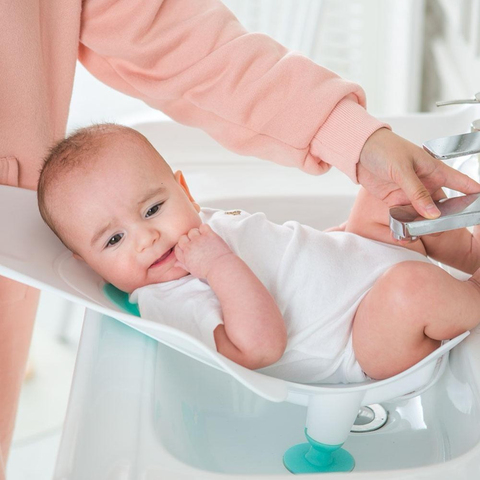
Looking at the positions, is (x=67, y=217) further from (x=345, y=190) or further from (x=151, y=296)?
(x=345, y=190)

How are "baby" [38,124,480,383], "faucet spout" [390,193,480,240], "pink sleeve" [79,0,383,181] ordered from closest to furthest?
"faucet spout" [390,193,480,240] → "baby" [38,124,480,383] → "pink sleeve" [79,0,383,181]

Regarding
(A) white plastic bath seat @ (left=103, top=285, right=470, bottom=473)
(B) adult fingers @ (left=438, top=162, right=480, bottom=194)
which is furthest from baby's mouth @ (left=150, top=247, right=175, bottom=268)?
(B) adult fingers @ (left=438, top=162, right=480, bottom=194)

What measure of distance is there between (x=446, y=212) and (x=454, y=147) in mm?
48

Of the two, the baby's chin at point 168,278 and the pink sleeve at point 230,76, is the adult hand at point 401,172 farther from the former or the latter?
the baby's chin at point 168,278

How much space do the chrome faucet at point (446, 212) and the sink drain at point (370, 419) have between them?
0.68ft

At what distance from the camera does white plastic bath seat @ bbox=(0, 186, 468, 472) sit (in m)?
0.49

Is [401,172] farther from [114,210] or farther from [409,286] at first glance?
[114,210]

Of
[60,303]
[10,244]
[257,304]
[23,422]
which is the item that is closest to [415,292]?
[257,304]

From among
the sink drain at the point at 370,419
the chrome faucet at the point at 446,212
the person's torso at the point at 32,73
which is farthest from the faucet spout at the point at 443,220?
the person's torso at the point at 32,73

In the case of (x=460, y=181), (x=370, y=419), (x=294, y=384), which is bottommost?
(x=370, y=419)

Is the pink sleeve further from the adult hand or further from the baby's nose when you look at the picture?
the baby's nose

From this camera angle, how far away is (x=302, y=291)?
0.64 meters

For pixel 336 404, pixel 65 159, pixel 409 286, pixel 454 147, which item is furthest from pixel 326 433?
pixel 65 159

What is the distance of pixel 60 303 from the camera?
1.89 metres
